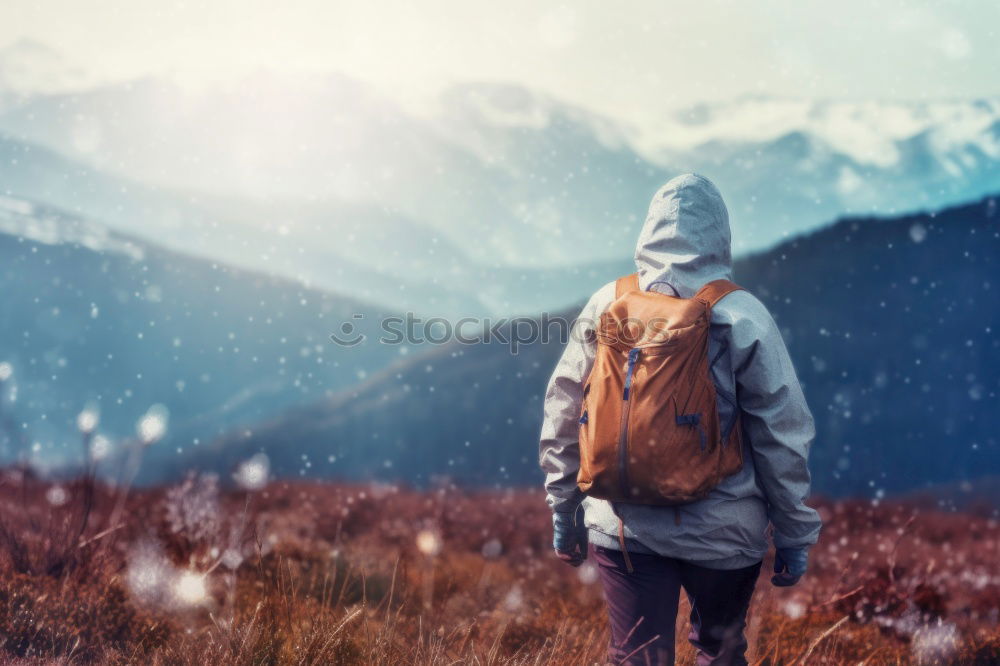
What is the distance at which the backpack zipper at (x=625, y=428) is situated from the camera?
2520 mm

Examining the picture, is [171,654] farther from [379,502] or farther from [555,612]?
Answer: [379,502]

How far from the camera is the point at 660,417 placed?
2508 mm

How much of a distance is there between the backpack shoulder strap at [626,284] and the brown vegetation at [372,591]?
4.48ft

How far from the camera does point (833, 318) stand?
15836 millimetres

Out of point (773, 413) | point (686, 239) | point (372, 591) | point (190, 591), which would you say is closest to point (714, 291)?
point (686, 239)

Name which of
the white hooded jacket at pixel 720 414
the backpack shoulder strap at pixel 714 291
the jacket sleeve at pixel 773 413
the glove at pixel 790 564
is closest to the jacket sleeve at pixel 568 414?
the white hooded jacket at pixel 720 414

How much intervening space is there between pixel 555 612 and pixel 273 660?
2311 millimetres

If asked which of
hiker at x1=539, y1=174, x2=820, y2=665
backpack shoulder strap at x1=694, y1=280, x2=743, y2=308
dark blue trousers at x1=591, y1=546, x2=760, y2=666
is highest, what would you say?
backpack shoulder strap at x1=694, y1=280, x2=743, y2=308

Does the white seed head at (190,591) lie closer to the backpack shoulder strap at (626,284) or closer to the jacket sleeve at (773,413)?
the backpack shoulder strap at (626,284)

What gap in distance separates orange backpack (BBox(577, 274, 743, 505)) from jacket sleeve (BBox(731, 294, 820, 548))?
0.10 m

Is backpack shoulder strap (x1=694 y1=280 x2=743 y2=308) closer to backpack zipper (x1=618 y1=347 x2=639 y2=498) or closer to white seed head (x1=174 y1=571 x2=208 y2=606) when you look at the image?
backpack zipper (x1=618 y1=347 x2=639 y2=498)

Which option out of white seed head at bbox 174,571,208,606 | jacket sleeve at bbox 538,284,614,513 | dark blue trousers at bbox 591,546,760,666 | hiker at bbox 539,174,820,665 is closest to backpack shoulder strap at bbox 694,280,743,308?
hiker at bbox 539,174,820,665

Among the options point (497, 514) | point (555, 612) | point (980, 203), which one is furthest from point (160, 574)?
point (980, 203)

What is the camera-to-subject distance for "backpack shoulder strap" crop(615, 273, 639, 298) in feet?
9.29
